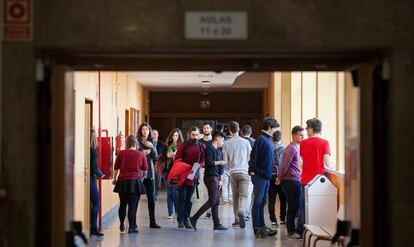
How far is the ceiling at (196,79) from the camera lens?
59.3ft

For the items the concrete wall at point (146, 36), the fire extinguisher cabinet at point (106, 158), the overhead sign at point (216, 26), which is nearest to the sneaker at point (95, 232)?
the fire extinguisher cabinet at point (106, 158)

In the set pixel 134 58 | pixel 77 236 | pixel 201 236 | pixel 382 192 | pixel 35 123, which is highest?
pixel 134 58

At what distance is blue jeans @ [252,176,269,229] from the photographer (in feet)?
34.5

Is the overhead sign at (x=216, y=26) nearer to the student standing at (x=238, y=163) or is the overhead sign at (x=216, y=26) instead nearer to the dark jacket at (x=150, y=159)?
the student standing at (x=238, y=163)

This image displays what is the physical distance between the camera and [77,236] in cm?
583

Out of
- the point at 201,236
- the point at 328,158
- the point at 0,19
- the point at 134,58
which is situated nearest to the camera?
the point at 0,19

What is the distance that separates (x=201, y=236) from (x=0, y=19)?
6.45m

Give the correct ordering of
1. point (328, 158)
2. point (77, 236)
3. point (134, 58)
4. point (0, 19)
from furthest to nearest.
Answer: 1. point (328, 158)
2. point (77, 236)
3. point (134, 58)
4. point (0, 19)

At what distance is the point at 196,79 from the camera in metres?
19.9

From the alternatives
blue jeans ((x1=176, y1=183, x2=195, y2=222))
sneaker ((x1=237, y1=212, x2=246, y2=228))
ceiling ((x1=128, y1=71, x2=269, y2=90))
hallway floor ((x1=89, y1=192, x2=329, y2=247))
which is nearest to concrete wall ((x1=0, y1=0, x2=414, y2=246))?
hallway floor ((x1=89, y1=192, x2=329, y2=247))

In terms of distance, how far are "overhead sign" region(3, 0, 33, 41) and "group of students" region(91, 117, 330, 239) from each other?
5.80 metres

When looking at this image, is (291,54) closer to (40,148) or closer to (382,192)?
(382,192)

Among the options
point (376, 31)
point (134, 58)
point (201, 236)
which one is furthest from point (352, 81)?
point (201, 236)

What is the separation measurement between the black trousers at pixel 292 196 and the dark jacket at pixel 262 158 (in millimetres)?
299
